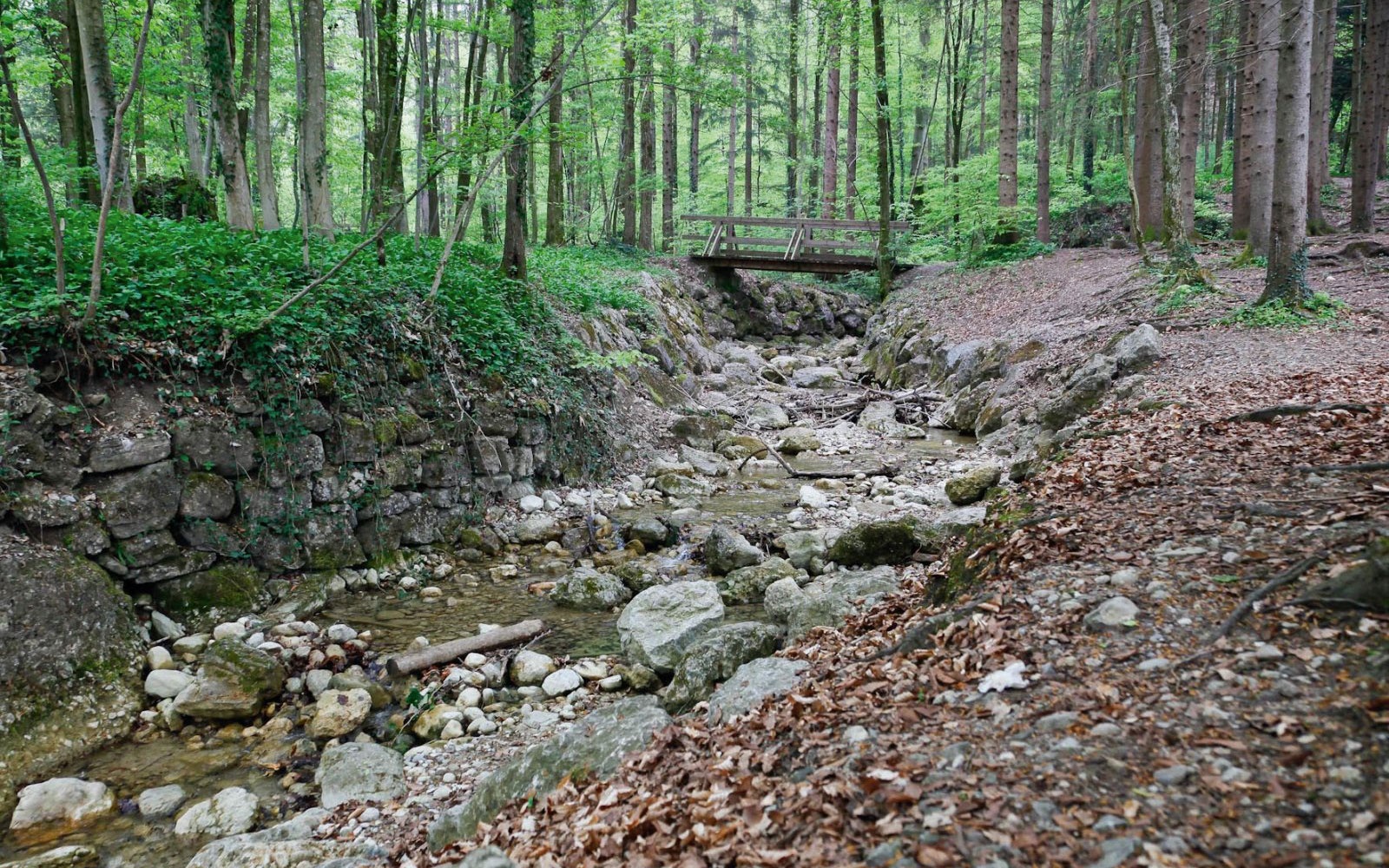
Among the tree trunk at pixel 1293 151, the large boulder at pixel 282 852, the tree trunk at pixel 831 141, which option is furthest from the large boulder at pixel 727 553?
the tree trunk at pixel 831 141

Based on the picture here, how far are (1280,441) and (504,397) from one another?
6.95m

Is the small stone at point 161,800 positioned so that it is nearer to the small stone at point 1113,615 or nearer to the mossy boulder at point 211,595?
the mossy boulder at point 211,595

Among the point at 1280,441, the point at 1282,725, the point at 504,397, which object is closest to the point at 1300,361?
the point at 1280,441

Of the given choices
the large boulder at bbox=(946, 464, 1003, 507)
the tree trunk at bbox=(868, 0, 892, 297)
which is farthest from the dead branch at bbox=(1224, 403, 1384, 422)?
the tree trunk at bbox=(868, 0, 892, 297)

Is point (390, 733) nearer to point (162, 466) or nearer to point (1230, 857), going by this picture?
point (162, 466)

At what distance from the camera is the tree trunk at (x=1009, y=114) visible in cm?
1767

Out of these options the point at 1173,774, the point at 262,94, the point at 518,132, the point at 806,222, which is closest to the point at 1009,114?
the point at 806,222

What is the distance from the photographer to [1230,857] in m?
1.78

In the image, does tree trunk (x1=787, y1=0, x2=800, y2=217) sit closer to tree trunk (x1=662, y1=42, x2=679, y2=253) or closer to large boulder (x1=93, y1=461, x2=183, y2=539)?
tree trunk (x1=662, y1=42, x2=679, y2=253)

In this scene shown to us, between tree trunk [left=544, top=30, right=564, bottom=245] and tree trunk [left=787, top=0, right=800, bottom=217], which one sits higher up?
tree trunk [left=787, top=0, right=800, bottom=217]

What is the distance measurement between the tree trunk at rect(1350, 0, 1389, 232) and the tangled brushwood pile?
45.0ft

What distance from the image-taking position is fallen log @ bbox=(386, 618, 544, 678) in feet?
17.0

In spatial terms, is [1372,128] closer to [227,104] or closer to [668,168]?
[668,168]

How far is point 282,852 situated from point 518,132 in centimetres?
704
